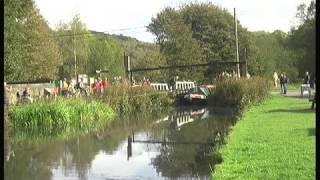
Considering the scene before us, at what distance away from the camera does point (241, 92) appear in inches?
1107

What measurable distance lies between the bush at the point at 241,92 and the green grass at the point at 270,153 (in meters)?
12.1

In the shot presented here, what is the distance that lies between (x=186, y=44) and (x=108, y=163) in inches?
1404

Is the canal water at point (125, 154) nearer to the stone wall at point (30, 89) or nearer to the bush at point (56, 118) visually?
the bush at point (56, 118)

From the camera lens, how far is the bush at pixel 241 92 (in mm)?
27531

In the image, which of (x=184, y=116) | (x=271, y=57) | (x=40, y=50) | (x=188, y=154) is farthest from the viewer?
(x=271, y=57)

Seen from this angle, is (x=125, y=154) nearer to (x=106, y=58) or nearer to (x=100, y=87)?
(x=100, y=87)

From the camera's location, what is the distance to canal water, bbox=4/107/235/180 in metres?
11.7

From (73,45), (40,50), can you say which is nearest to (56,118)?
(40,50)

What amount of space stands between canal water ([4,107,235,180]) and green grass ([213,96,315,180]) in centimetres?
70

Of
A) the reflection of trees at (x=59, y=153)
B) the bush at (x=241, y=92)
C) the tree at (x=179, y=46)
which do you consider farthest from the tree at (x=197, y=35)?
the reflection of trees at (x=59, y=153)

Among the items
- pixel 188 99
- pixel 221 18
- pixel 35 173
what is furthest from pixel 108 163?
pixel 221 18

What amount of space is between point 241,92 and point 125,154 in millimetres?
14000

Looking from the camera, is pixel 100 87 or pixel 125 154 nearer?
pixel 125 154

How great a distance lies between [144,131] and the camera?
21609 millimetres
